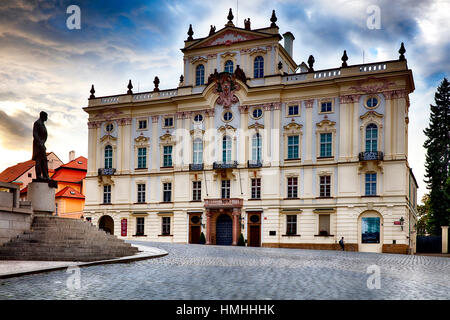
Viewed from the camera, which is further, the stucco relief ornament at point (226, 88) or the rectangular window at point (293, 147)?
the stucco relief ornament at point (226, 88)

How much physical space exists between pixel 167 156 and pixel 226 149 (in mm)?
6754

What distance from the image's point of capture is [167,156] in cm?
5603

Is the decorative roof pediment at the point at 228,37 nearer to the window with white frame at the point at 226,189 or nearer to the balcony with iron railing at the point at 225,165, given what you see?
the balcony with iron railing at the point at 225,165

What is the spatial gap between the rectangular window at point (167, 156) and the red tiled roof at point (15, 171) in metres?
34.4

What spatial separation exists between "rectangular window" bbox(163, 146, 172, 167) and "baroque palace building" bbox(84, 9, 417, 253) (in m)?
0.10

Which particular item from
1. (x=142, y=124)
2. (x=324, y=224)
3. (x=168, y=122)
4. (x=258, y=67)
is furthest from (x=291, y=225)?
(x=142, y=124)

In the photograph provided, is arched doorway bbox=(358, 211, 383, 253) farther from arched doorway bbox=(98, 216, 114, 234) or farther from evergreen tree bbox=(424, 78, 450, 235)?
arched doorway bbox=(98, 216, 114, 234)

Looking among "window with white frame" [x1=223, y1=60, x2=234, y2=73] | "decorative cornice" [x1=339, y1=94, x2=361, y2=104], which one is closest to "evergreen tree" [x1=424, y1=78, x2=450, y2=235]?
"decorative cornice" [x1=339, y1=94, x2=361, y2=104]

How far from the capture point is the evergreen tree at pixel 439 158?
63125 mm

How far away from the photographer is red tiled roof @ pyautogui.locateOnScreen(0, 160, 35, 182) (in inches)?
3312

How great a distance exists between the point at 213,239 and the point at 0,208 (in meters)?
33.5

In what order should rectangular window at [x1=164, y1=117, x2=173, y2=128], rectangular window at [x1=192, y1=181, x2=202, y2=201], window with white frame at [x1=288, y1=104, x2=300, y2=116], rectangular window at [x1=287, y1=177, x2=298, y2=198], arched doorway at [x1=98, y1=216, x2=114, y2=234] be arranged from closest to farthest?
rectangular window at [x1=287, y1=177, x2=298, y2=198], window with white frame at [x1=288, y1=104, x2=300, y2=116], rectangular window at [x1=192, y1=181, x2=202, y2=201], rectangular window at [x1=164, y1=117, x2=173, y2=128], arched doorway at [x1=98, y1=216, x2=114, y2=234]

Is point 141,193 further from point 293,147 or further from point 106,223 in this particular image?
point 293,147

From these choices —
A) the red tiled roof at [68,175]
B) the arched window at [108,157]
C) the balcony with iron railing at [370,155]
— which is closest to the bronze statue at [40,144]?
the balcony with iron railing at [370,155]
